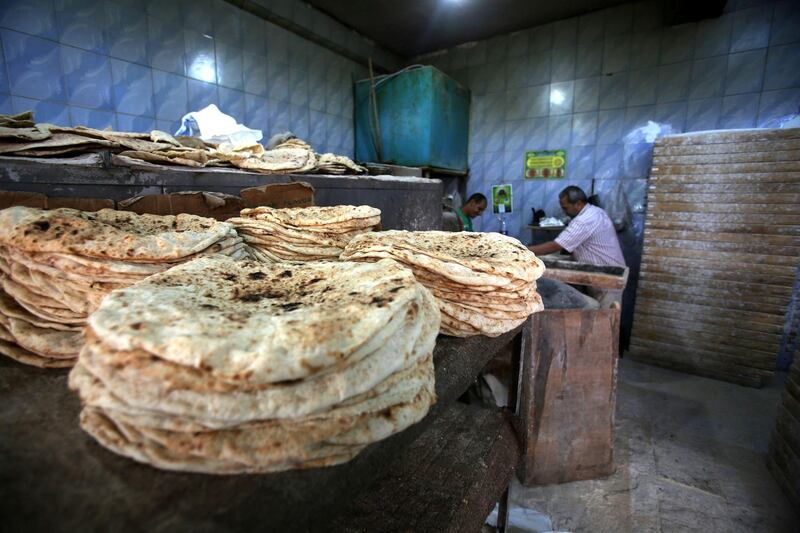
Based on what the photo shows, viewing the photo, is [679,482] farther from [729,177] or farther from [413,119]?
[413,119]

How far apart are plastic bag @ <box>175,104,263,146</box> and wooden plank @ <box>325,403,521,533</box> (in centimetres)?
267

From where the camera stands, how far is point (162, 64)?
3.71 meters

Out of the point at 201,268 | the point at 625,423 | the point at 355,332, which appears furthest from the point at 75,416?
the point at 625,423

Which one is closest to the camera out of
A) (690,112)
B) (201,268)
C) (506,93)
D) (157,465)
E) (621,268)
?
(157,465)

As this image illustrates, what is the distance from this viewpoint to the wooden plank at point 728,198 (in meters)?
3.85

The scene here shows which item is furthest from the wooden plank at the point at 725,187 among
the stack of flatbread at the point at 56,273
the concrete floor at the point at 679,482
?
the stack of flatbread at the point at 56,273

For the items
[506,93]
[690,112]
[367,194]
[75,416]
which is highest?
[506,93]

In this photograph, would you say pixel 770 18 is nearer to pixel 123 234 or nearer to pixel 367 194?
pixel 367 194

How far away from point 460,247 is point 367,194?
134 centimetres

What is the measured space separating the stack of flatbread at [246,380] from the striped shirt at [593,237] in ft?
13.2

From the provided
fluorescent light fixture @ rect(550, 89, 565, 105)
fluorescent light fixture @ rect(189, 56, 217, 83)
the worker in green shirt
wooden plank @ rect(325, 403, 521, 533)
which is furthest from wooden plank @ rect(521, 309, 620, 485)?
fluorescent light fixture @ rect(550, 89, 565, 105)

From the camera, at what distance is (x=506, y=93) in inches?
250

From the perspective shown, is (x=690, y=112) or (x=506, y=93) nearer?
(x=690, y=112)

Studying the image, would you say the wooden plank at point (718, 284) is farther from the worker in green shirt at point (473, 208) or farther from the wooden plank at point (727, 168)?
the worker in green shirt at point (473, 208)
